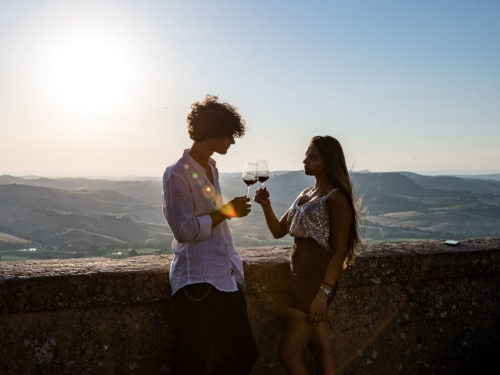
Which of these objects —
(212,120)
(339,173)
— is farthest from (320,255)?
(212,120)

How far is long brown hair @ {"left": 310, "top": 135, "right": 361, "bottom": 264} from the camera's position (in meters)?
2.97

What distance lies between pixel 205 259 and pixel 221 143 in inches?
29.8

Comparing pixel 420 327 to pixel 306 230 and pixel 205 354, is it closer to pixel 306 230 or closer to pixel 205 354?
pixel 306 230

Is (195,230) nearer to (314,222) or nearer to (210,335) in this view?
(210,335)

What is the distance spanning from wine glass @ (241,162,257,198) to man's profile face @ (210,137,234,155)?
0.64m

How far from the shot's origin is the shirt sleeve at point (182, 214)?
7.77 feet

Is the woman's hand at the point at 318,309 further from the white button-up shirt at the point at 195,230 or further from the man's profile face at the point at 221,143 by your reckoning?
the man's profile face at the point at 221,143

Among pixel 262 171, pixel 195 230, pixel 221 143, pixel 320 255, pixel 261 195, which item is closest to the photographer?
pixel 195 230

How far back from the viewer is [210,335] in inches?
99.2

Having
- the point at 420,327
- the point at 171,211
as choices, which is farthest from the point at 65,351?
the point at 420,327

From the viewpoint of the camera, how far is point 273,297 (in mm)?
3258

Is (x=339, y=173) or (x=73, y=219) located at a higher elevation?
(x=339, y=173)

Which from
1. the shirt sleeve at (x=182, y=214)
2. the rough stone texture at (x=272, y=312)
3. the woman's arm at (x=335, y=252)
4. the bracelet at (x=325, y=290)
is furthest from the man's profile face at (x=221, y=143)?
the bracelet at (x=325, y=290)

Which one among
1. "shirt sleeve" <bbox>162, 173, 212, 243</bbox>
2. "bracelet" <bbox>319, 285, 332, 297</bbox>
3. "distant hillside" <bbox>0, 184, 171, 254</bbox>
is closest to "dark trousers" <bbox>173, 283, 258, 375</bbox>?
"shirt sleeve" <bbox>162, 173, 212, 243</bbox>
